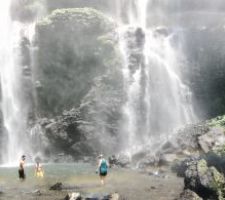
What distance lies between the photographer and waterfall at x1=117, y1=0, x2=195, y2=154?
54.2 metres

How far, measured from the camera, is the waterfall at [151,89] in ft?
178

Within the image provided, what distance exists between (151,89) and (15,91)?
1487 centimetres

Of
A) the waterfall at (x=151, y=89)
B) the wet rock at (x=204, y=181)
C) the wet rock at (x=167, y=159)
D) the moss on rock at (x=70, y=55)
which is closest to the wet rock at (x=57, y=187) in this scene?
the wet rock at (x=204, y=181)

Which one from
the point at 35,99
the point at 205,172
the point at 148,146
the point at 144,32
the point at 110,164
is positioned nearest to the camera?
the point at 205,172

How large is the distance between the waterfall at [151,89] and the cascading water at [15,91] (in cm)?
1060

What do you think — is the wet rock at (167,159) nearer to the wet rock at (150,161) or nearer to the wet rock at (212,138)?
the wet rock at (150,161)

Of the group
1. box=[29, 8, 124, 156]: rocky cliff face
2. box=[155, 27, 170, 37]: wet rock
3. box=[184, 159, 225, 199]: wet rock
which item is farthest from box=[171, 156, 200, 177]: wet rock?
box=[155, 27, 170, 37]: wet rock

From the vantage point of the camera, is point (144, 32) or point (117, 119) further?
point (144, 32)

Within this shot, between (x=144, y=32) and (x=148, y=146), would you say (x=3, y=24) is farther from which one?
(x=148, y=146)

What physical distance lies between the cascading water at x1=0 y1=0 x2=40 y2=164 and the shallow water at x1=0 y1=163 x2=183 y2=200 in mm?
15559

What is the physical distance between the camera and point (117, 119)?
5369 centimetres

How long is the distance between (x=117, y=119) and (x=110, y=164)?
36.2 ft

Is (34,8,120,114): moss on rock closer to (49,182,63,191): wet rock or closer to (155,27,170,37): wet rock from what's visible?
(155,27,170,37): wet rock

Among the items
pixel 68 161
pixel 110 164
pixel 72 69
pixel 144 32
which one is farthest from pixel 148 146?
pixel 144 32
